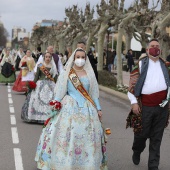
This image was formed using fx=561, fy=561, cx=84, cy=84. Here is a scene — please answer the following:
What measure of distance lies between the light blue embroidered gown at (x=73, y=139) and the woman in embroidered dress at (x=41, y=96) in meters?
4.86

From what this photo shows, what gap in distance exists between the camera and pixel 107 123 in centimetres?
1255

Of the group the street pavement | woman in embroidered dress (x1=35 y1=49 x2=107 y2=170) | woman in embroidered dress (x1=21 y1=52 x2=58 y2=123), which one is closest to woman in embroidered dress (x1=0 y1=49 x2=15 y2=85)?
the street pavement

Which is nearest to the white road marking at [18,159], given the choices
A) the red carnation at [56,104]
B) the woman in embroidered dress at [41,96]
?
the red carnation at [56,104]

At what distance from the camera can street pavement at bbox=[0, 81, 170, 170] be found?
7.96m

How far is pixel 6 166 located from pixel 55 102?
1.33 meters

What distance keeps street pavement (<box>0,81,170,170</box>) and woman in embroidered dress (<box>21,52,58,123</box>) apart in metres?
0.21

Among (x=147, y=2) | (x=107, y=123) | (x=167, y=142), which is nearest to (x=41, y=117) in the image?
(x=107, y=123)

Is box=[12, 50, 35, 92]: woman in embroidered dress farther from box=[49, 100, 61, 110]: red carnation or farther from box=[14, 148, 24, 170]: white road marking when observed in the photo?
box=[49, 100, 61, 110]: red carnation

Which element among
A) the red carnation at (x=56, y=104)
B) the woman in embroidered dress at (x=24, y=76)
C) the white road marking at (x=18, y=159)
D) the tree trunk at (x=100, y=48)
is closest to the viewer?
the red carnation at (x=56, y=104)

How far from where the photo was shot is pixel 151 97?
727 centimetres

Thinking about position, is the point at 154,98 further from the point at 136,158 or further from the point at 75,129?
the point at 75,129

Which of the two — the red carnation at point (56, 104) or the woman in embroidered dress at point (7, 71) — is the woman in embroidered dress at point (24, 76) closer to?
the woman in embroidered dress at point (7, 71)

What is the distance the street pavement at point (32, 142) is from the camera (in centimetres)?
796

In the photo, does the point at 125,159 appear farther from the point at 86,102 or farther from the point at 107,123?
the point at 107,123
